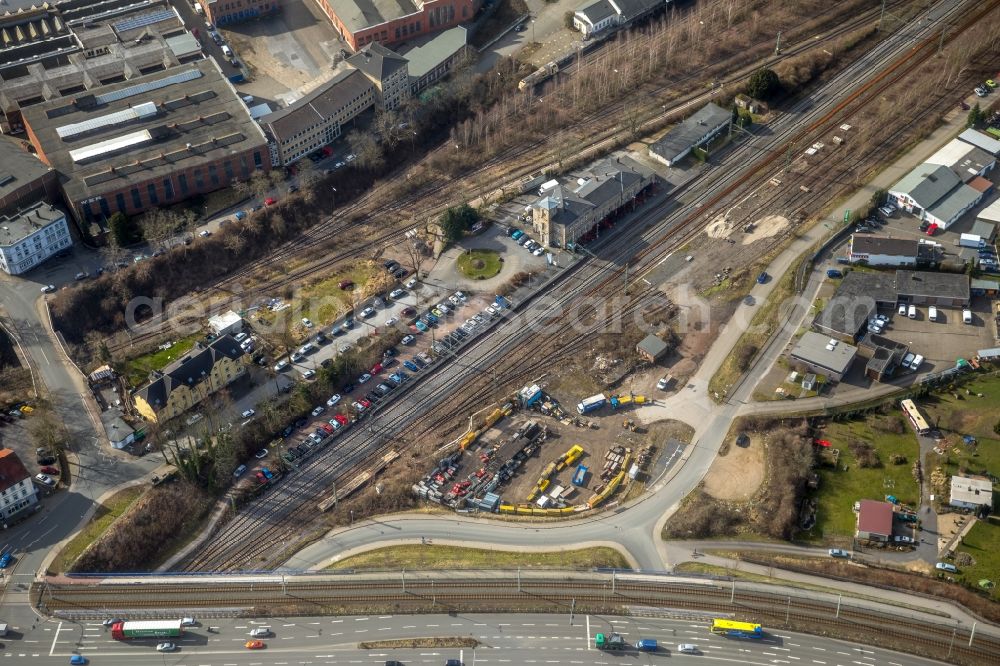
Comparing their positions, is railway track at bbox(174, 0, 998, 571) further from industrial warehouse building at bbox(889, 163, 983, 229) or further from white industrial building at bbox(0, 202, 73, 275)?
white industrial building at bbox(0, 202, 73, 275)

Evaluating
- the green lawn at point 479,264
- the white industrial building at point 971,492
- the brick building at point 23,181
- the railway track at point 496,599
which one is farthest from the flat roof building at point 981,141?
the brick building at point 23,181

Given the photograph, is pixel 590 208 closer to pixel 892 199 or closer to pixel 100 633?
pixel 892 199

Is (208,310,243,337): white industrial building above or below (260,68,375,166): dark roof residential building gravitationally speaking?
below

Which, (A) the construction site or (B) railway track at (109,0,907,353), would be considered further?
(B) railway track at (109,0,907,353)

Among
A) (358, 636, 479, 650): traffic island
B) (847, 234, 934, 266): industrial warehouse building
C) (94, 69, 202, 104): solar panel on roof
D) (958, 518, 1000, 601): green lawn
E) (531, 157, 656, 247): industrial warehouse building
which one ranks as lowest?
(958, 518, 1000, 601): green lawn

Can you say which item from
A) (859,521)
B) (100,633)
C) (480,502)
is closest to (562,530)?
(480,502)

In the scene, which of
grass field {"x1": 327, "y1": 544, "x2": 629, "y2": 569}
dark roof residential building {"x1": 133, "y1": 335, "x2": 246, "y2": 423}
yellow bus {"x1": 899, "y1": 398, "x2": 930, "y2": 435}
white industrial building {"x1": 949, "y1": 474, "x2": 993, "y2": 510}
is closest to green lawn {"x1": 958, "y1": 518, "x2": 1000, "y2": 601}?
white industrial building {"x1": 949, "y1": 474, "x2": 993, "y2": 510}

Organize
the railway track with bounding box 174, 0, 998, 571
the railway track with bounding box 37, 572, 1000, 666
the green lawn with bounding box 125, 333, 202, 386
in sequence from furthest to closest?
the green lawn with bounding box 125, 333, 202, 386 → the railway track with bounding box 174, 0, 998, 571 → the railway track with bounding box 37, 572, 1000, 666
